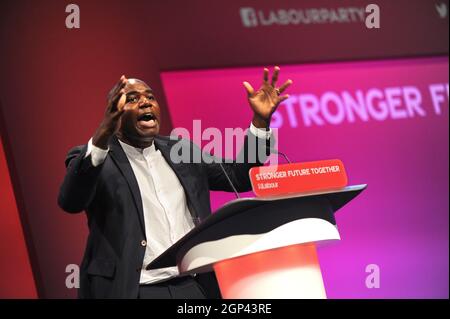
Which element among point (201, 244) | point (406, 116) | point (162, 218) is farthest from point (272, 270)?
point (406, 116)

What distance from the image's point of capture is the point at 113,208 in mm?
2443

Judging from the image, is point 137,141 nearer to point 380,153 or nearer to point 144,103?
point 144,103

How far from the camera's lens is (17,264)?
360 centimetres

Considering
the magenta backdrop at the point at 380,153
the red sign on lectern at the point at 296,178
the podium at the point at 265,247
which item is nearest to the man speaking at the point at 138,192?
the podium at the point at 265,247

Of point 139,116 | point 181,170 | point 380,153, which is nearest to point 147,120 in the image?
point 139,116

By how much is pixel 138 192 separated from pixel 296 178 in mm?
609

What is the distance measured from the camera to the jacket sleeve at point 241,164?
2631mm

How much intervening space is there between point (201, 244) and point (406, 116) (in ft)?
10.2

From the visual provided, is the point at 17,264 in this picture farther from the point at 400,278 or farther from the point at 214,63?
the point at 400,278

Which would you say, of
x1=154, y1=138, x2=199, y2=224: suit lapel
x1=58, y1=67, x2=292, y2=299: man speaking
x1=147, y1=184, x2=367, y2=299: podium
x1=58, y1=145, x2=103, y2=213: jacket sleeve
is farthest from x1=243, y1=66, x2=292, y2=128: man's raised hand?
x1=58, y1=145, x2=103, y2=213: jacket sleeve

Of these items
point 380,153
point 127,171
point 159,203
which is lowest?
point 380,153

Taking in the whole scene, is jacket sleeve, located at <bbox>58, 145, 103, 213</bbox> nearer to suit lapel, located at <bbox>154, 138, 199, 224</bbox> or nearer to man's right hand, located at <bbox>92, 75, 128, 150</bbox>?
man's right hand, located at <bbox>92, 75, 128, 150</bbox>

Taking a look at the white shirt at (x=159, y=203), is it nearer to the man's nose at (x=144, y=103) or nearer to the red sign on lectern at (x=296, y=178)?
the man's nose at (x=144, y=103)

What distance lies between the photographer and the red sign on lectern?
2.13 m
